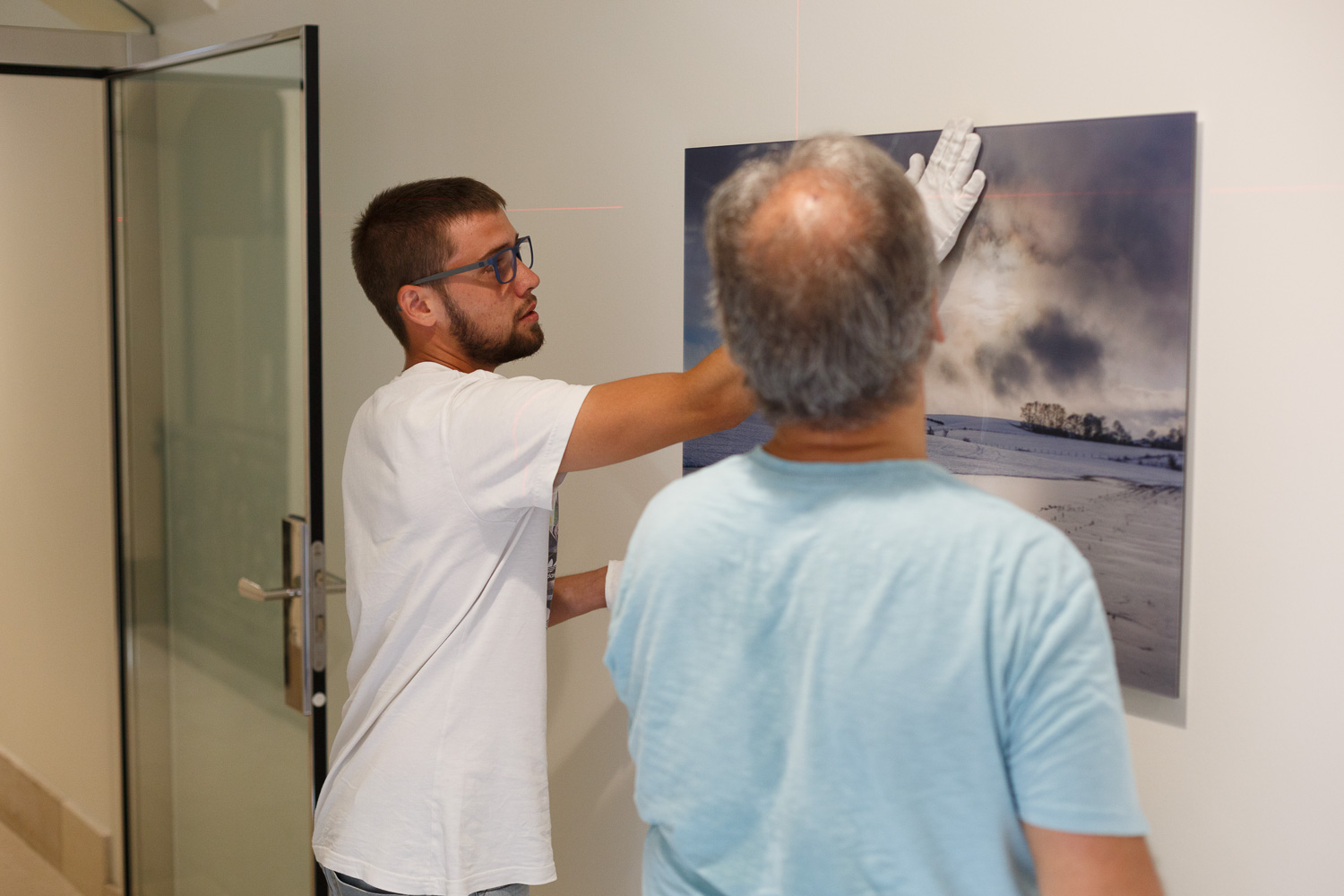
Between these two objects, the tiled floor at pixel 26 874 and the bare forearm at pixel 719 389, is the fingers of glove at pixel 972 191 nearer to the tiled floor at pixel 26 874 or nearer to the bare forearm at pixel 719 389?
the bare forearm at pixel 719 389

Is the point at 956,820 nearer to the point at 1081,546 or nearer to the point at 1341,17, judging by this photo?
the point at 1081,546

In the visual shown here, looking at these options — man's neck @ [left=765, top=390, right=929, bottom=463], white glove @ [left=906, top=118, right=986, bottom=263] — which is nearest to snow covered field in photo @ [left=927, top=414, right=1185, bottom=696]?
white glove @ [left=906, top=118, right=986, bottom=263]

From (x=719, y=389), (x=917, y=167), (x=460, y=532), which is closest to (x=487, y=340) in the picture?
(x=460, y=532)

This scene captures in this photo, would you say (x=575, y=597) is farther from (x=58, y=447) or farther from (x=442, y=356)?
(x=58, y=447)

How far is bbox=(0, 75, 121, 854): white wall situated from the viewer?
2580 millimetres

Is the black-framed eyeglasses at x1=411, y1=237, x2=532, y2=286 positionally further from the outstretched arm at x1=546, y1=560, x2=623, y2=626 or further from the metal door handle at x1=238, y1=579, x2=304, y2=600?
the metal door handle at x1=238, y1=579, x2=304, y2=600

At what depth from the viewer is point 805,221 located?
721mm

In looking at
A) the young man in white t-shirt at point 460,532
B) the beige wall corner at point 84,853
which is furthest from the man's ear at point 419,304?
the beige wall corner at point 84,853

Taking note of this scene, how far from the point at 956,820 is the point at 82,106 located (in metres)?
2.58

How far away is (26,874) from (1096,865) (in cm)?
318

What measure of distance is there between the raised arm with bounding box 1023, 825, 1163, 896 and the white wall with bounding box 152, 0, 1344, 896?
1.87ft

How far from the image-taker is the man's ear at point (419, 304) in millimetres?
1451

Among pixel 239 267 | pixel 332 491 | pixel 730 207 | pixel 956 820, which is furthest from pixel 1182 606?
pixel 239 267

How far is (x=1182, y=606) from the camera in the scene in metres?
1.22
